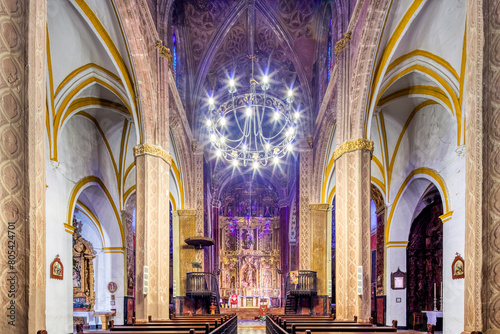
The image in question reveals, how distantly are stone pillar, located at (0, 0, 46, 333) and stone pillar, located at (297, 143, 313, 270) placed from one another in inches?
585

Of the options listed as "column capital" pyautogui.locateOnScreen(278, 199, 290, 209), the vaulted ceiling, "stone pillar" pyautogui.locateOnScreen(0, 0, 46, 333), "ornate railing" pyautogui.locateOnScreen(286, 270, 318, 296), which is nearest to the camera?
"stone pillar" pyautogui.locateOnScreen(0, 0, 46, 333)

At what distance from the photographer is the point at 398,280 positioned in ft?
51.3

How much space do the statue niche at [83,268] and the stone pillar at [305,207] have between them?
9405mm

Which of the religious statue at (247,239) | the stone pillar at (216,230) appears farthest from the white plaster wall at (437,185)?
the religious statue at (247,239)

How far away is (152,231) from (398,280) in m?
10.2

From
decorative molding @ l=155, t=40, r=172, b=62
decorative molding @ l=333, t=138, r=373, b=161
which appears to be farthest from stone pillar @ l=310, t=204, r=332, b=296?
decorative molding @ l=155, t=40, r=172, b=62

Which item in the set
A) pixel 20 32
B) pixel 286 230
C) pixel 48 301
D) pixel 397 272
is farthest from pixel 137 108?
pixel 286 230

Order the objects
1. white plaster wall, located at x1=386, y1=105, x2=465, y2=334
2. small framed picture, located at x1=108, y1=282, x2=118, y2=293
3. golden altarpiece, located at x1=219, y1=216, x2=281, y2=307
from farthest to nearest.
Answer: golden altarpiece, located at x1=219, y1=216, x2=281, y2=307 < small framed picture, located at x1=108, y1=282, x2=118, y2=293 < white plaster wall, located at x1=386, y1=105, x2=465, y2=334

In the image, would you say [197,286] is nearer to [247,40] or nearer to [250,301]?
[247,40]

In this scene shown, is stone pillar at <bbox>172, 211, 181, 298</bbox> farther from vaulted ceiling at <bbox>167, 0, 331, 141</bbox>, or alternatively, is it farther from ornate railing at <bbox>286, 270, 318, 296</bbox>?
ornate railing at <bbox>286, 270, 318, 296</bbox>

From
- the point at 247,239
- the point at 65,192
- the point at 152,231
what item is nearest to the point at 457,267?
the point at 152,231

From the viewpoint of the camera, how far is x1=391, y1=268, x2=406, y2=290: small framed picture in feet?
51.3

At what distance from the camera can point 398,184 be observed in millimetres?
15375

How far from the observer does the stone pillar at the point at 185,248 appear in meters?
17.9
